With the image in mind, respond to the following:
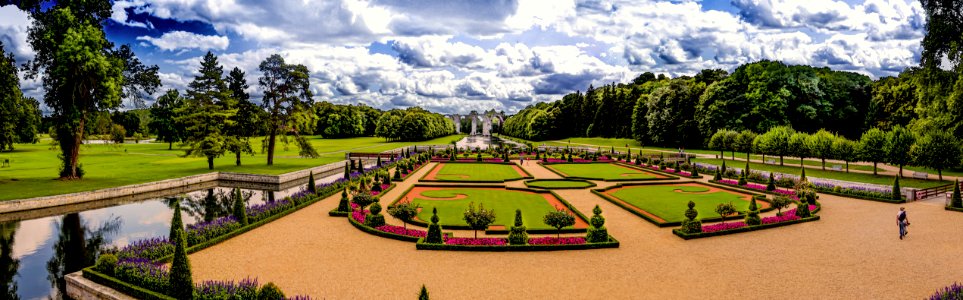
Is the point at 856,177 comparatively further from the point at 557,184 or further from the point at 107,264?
the point at 107,264

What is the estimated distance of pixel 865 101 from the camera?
7644 cm

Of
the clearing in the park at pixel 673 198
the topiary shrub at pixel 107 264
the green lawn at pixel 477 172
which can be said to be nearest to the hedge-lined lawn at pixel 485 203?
the clearing in the park at pixel 673 198

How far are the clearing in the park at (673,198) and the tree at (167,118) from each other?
7327 centimetres

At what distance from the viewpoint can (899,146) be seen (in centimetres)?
4144

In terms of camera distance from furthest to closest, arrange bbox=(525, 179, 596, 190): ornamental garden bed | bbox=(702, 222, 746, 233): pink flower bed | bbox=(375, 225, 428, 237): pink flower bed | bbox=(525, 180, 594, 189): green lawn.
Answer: bbox=(525, 180, 594, 189): green lawn < bbox=(525, 179, 596, 190): ornamental garden bed < bbox=(702, 222, 746, 233): pink flower bed < bbox=(375, 225, 428, 237): pink flower bed

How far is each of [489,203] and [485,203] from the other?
272mm

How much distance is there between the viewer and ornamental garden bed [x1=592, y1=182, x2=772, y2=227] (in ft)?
89.2

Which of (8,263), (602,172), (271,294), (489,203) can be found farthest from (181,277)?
(602,172)

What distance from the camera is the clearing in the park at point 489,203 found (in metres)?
25.5

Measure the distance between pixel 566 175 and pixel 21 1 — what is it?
1836 inches

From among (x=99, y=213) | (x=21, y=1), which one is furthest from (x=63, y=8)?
(x=99, y=213)

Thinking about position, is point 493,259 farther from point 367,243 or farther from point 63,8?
point 63,8

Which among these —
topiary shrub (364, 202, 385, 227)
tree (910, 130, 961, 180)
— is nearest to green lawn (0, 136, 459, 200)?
topiary shrub (364, 202, 385, 227)

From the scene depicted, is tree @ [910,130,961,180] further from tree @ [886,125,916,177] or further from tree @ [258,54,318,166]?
tree @ [258,54,318,166]
